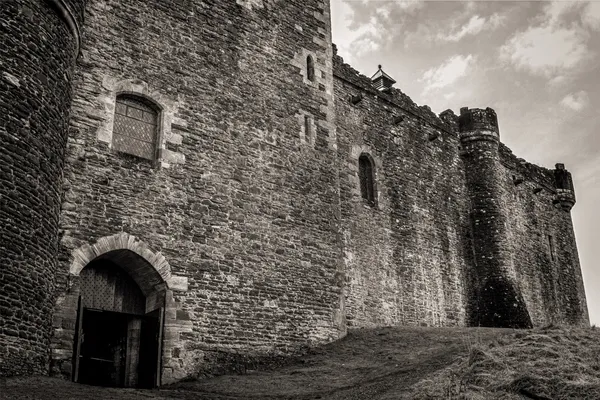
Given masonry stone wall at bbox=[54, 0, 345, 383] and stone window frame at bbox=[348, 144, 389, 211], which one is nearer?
masonry stone wall at bbox=[54, 0, 345, 383]

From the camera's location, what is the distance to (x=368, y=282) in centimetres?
1639

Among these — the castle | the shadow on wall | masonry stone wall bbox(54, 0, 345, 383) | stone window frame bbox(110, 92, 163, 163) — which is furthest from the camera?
the shadow on wall

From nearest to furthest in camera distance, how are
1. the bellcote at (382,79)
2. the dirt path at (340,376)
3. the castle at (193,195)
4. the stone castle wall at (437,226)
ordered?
the dirt path at (340,376), the castle at (193,195), the stone castle wall at (437,226), the bellcote at (382,79)

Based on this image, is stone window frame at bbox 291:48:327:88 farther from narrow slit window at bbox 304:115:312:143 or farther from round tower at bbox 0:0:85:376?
round tower at bbox 0:0:85:376

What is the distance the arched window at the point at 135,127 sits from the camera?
12.2 m

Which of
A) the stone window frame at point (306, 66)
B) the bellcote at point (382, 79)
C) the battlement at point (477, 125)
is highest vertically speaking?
the bellcote at point (382, 79)

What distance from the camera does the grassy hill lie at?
28.5 ft

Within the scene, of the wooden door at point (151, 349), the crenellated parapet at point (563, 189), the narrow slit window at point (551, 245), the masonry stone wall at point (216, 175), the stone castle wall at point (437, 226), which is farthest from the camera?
the crenellated parapet at point (563, 189)

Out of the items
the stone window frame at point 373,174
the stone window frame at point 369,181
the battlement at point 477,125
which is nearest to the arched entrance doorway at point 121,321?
the stone window frame at point 373,174

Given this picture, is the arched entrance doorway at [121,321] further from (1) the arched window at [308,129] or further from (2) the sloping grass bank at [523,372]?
(1) the arched window at [308,129]

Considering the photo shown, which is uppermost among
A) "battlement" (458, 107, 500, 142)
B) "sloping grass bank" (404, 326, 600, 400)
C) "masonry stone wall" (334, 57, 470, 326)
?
"battlement" (458, 107, 500, 142)

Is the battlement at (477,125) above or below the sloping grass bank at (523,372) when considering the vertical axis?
above

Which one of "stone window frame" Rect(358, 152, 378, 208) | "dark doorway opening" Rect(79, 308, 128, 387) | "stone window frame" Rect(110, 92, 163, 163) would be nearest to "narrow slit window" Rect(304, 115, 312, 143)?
"stone window frame" Rect(358, 152, 378, 208)

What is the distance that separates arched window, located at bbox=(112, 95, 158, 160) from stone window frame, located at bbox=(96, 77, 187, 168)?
111 millimetres
